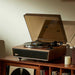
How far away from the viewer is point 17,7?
8.49ft

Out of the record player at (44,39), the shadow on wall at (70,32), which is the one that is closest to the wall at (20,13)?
the shadow on wall at (70,32)

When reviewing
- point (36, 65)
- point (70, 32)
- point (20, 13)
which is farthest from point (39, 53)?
point (20, 13)

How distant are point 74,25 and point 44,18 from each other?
1.20 ft

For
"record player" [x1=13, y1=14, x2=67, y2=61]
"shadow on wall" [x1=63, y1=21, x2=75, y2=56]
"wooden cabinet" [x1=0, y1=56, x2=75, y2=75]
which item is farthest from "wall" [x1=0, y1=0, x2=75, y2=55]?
"wooden cabinet" [x1=0, y1=56, x2=75, y2=75]

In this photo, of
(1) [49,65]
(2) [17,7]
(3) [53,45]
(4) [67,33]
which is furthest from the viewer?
(2) [17,7]

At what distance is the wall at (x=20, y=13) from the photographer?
2.38 m

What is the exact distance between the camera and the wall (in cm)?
238

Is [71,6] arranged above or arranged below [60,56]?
above

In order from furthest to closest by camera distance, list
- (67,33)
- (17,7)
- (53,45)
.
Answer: (17,7) < (67,33) < (53,45)

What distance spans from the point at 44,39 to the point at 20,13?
0.53m

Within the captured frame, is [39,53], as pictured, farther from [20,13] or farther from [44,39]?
[20,13]

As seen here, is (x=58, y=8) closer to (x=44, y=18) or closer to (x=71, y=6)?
(x=71, y=6)

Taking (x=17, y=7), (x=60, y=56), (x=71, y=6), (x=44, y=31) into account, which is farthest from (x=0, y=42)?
(x=71, y=6)

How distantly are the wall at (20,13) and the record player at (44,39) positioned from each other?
0.27 m
